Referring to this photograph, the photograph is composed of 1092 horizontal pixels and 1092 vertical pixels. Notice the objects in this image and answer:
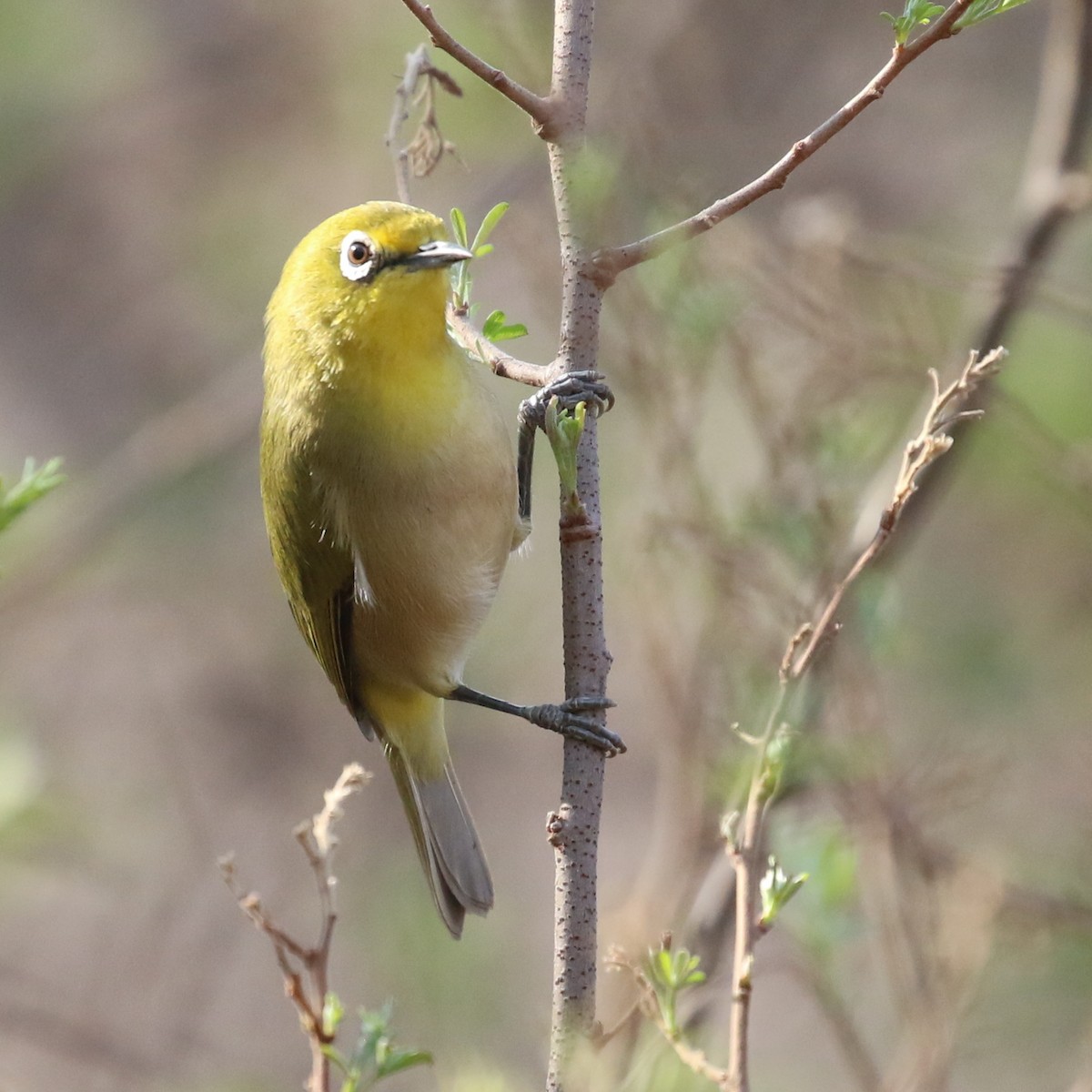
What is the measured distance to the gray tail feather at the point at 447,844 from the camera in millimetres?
3246

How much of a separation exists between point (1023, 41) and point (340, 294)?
5.87m

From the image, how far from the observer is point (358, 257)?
2.87 meters

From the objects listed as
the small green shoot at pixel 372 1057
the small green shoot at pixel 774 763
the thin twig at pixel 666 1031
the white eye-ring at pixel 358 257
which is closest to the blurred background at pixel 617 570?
the thin twig at pixel 666 1031

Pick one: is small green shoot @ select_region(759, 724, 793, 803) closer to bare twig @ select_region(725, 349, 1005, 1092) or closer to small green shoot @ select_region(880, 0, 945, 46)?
bare twig @ select_region(725, 349, 1005, 1092)

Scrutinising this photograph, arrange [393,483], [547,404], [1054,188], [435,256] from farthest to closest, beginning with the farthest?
[1054,188] < [393,483] < [435,256] < [547,404]

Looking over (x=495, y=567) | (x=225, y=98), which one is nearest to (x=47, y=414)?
(x=225, y=98)

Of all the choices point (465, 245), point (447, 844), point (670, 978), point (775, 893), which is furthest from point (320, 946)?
point (447, 844)

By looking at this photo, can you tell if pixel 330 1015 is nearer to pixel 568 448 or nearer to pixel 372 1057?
pixel 372 1057

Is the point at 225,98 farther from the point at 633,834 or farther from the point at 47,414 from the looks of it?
the point at 633,834

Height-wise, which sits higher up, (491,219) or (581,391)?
(491,219)

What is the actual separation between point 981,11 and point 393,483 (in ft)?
4.91

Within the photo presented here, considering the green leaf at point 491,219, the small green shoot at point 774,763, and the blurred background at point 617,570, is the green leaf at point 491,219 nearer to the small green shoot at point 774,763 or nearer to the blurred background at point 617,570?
the blurred background at point 617,570

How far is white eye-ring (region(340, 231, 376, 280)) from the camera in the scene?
111 inches

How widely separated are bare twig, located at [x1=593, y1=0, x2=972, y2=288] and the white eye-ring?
2.67ft
